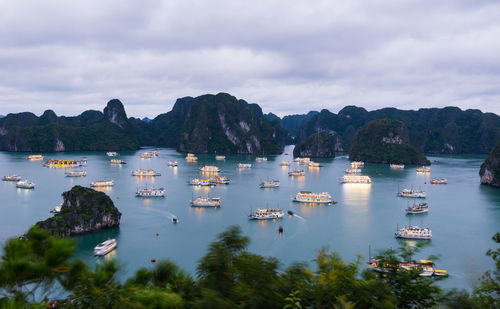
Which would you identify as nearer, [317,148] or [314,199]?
[314,199]

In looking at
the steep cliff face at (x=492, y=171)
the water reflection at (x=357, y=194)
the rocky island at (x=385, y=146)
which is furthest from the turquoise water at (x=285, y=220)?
the rocky island at (x=385, y=146)

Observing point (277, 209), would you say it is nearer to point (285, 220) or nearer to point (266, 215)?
point (285, 220)

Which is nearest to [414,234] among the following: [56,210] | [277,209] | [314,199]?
[277,209]

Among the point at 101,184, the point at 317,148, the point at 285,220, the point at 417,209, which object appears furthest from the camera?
the point at 317,148

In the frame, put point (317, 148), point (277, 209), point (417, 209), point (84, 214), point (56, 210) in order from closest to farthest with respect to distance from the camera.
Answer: point (84, 214) < point (56, 210) < point (277, 209) < point (417, 209) < point (317, 148)

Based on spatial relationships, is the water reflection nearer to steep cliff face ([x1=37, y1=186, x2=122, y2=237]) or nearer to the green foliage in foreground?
steep cliff face ([x1=37, y1=186, x2=122, y2=237])

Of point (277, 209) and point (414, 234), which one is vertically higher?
point (277, 209)

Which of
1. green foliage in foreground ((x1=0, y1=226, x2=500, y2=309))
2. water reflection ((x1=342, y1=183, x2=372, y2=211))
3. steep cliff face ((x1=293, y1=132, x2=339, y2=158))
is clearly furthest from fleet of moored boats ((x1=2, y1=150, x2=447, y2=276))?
steep cliff face ((x1=293, y1=132, x2=339, y2=158))
